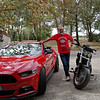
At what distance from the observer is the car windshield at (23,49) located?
15.0 feet

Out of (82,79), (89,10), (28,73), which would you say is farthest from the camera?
(89,10)

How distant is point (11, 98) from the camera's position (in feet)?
10.3

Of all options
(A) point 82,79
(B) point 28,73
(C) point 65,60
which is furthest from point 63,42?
(B) point 28,73

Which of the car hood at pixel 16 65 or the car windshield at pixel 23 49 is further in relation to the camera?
the car windshield at pixel 23 49

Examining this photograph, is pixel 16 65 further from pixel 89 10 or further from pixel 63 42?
pixel 89 10

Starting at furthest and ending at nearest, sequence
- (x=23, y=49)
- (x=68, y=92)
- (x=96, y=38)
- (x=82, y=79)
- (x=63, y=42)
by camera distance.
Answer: (x=96, y=38)
(x=63, y=42)
(x=23, y=49)
(x=82, y=79)
(x=68, y=92)

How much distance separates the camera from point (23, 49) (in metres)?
4.82

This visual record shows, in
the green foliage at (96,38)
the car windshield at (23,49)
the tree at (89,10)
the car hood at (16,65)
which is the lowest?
the car hood at (16,65)

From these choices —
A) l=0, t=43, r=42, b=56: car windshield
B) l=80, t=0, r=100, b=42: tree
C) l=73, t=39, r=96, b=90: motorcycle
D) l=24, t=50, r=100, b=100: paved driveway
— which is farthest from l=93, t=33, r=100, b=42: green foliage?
l=0, t=43, r=42, b=56: car windshield

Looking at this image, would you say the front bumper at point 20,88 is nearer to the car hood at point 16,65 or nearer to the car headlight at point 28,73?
the car headlight at point 28,73

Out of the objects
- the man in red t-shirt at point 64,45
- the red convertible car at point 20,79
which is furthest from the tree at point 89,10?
the red convertible car at point 20,79

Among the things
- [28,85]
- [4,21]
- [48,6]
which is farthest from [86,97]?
[4,21]

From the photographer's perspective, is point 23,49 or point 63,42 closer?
point 23,49

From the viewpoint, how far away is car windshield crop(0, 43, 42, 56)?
15.0 ft
